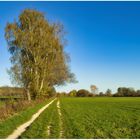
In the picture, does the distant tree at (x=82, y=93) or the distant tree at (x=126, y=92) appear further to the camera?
the distant tree at (x=82, y=93)

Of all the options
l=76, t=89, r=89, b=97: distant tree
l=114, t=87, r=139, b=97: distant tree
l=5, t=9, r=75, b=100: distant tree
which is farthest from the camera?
l=76, t=89, r=89, b=97: distant tree

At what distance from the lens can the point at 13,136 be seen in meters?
11.9

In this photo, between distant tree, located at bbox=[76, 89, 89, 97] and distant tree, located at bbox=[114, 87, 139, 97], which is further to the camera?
distant tree, located at bbox=[76, 89, 89, 97]

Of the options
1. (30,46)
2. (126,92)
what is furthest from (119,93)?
(30,46)

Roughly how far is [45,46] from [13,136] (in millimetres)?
31546

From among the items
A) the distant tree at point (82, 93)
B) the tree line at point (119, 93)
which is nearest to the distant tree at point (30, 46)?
the tree line at point (119, 93)

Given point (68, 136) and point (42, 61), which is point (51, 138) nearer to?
point (68, 136)

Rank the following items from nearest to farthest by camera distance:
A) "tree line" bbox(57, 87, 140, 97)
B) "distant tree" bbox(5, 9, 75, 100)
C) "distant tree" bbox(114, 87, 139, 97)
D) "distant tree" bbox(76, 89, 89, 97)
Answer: "distant tree" bbox(5, 9, 75, 100) → "tree line" bbox(57, 87, 140, 97) → "distant tree" bbox(114, 87, 139, 97) → "distant tree" bbox(76, 89, 89, 97)

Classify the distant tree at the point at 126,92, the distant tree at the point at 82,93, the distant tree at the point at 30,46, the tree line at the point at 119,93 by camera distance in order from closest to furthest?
the distant tree at the point at 30,46, the tree line at the point at 119,93, the distant tree at the point at 126,92, the distant tree at the point at 82,93

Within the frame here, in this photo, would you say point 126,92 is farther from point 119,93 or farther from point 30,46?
point 30,46

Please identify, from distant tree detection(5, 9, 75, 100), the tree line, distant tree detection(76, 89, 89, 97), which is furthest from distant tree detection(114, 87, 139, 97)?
distant tree detection(5, 9, 75, 100)

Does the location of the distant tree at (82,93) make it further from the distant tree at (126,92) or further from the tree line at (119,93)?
the distant tree at (126,92)

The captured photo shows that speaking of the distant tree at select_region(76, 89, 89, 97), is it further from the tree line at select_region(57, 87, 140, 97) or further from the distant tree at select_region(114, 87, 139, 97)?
the distant tree at select_region(114, 87, 139, 97)

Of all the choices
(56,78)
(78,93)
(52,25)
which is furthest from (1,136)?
(78,93)
